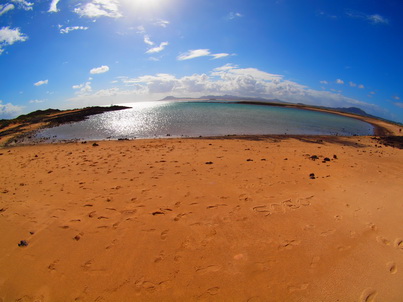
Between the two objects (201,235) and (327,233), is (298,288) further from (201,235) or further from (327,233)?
(201,235)

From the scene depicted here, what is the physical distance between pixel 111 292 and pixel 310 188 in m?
7.07

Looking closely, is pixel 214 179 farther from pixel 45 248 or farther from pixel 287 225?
pixel 45 248

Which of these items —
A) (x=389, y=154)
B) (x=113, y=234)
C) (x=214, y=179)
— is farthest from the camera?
(x=389, y=154)

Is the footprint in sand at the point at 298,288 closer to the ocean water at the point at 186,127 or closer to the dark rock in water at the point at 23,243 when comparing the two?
the dark rock in water at the point at 23,243

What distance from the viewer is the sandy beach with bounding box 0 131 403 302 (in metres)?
3.38

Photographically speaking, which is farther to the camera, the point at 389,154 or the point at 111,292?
the point at 389,154

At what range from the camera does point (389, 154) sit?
1301cm

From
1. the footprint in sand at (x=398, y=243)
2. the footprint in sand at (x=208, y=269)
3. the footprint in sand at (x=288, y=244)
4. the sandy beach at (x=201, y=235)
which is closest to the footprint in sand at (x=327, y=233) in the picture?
the sandy beach at (x=201, y=235)

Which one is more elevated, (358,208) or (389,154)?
(389,154)

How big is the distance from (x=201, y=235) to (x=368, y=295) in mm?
3251

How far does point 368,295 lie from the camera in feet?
10.5

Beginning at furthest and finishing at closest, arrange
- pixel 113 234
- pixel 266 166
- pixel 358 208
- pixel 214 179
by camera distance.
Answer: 1. pixel 266 166
2. pixel 214 179
3. pixel 358 208
4. pixel 113 234

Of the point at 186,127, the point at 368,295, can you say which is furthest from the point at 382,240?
the point at 186,127

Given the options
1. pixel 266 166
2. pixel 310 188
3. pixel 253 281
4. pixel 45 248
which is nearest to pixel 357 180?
pixel 310 188
